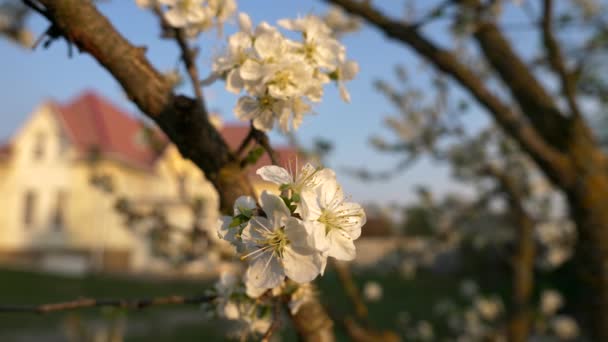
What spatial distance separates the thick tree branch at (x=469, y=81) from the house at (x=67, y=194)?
16305 mm

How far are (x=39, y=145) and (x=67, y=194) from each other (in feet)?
6.97

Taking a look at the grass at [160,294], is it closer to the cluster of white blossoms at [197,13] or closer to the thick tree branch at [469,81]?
the thick tree branch at [469,81]

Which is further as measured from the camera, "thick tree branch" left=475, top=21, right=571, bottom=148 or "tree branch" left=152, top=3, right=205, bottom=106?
"thick tree branch" left=475, top=21, right=571, bottom=148

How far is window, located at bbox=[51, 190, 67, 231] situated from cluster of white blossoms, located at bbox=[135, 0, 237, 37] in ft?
63.5

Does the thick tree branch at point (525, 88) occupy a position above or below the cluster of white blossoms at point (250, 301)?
above

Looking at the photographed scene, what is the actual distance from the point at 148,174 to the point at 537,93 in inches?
694

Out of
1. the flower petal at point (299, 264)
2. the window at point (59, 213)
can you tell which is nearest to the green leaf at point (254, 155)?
the flower petal at point (299, 264)

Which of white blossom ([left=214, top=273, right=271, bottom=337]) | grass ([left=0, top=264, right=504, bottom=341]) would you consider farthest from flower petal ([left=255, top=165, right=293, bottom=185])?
grass ([left=0, top=264, right=504, bottom=341])

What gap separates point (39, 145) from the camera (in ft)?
63.5

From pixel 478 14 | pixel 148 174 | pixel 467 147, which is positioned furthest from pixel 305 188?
pixel 148 174

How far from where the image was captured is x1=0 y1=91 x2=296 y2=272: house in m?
18.7

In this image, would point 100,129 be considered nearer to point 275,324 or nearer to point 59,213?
point 59,213

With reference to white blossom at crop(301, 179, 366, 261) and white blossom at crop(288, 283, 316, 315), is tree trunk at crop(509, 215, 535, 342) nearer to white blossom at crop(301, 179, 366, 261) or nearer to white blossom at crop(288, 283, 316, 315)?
white blossom at crop(288, 283, 316, 315)

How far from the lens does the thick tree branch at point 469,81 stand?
271 cm
